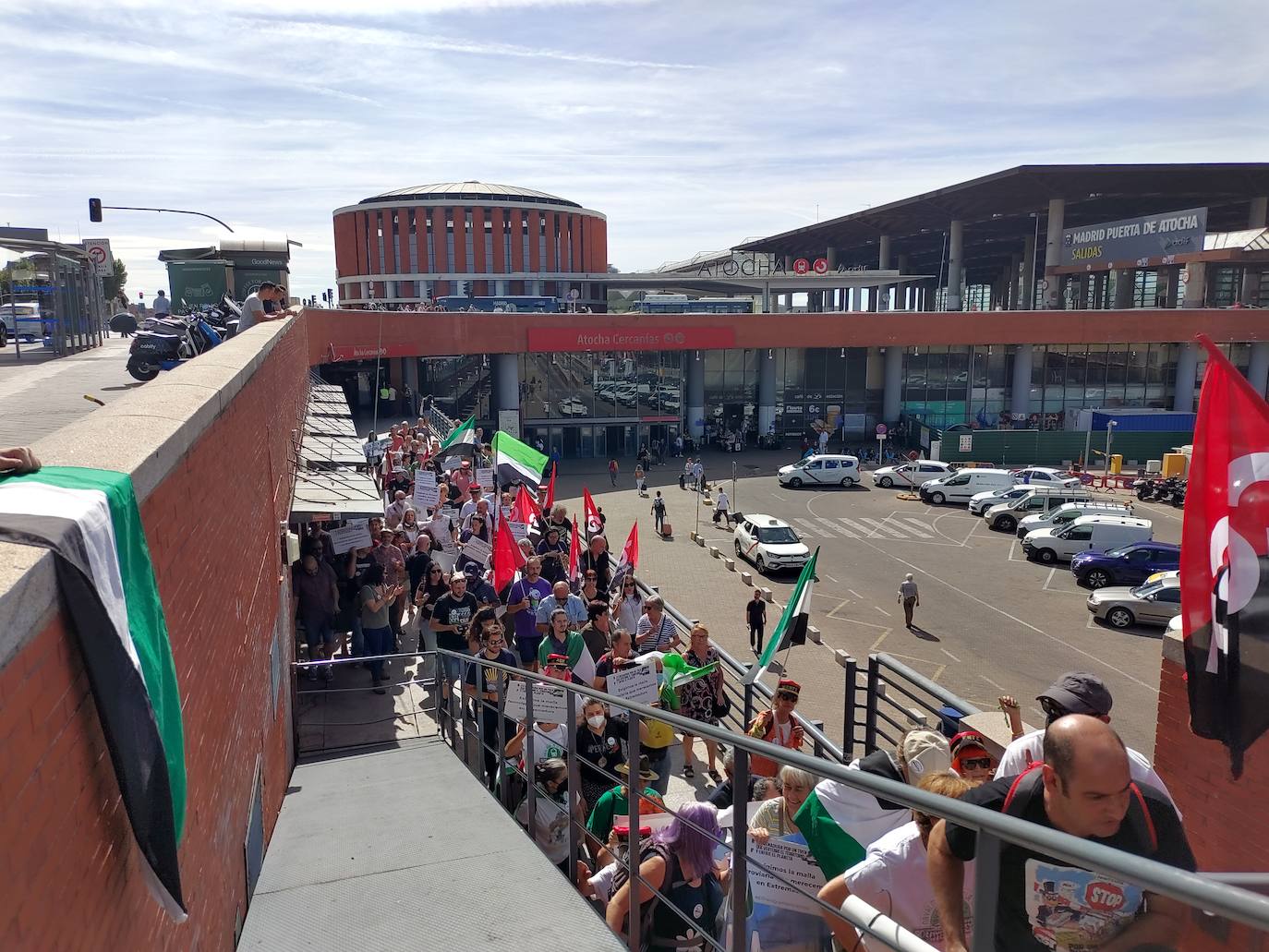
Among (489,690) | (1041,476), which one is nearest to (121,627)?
(489,690)

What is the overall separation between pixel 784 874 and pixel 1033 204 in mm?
61499

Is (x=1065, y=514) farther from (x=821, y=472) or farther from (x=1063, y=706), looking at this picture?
(x=1063, y=706)

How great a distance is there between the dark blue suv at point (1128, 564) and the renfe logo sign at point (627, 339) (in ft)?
74.2

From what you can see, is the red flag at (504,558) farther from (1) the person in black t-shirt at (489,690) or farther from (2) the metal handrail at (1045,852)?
(2) the metal handrail at (1045,852)

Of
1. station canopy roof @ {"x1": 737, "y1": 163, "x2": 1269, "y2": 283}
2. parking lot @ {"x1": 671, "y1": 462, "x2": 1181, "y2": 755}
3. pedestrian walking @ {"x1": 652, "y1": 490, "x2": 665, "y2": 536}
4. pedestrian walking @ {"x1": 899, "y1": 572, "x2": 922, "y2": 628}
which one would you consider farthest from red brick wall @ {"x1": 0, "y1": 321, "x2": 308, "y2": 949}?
station canopy roof @ {"x1": 737, "y1": 163, "x2": 1269, "y2": 283}

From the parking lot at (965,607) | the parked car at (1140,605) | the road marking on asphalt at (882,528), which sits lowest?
the road marking on asphalt at (882,528)

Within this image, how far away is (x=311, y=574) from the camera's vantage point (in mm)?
10203

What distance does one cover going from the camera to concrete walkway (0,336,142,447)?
666cm

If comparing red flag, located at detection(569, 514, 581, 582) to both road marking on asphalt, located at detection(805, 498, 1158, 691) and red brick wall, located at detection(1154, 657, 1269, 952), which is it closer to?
road marking on asphalt, located at detection(805, 498, 1158, 691)

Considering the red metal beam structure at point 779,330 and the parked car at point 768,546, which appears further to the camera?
the red metal beam structure at point 779,330

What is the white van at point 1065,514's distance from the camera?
26.8 meters

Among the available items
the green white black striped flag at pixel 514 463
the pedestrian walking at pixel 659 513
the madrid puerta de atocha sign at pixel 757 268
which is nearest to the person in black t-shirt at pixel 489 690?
the green white black striped flag at pixel 514 463

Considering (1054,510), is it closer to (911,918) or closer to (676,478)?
(676,478)

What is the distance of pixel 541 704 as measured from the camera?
6000 mm
